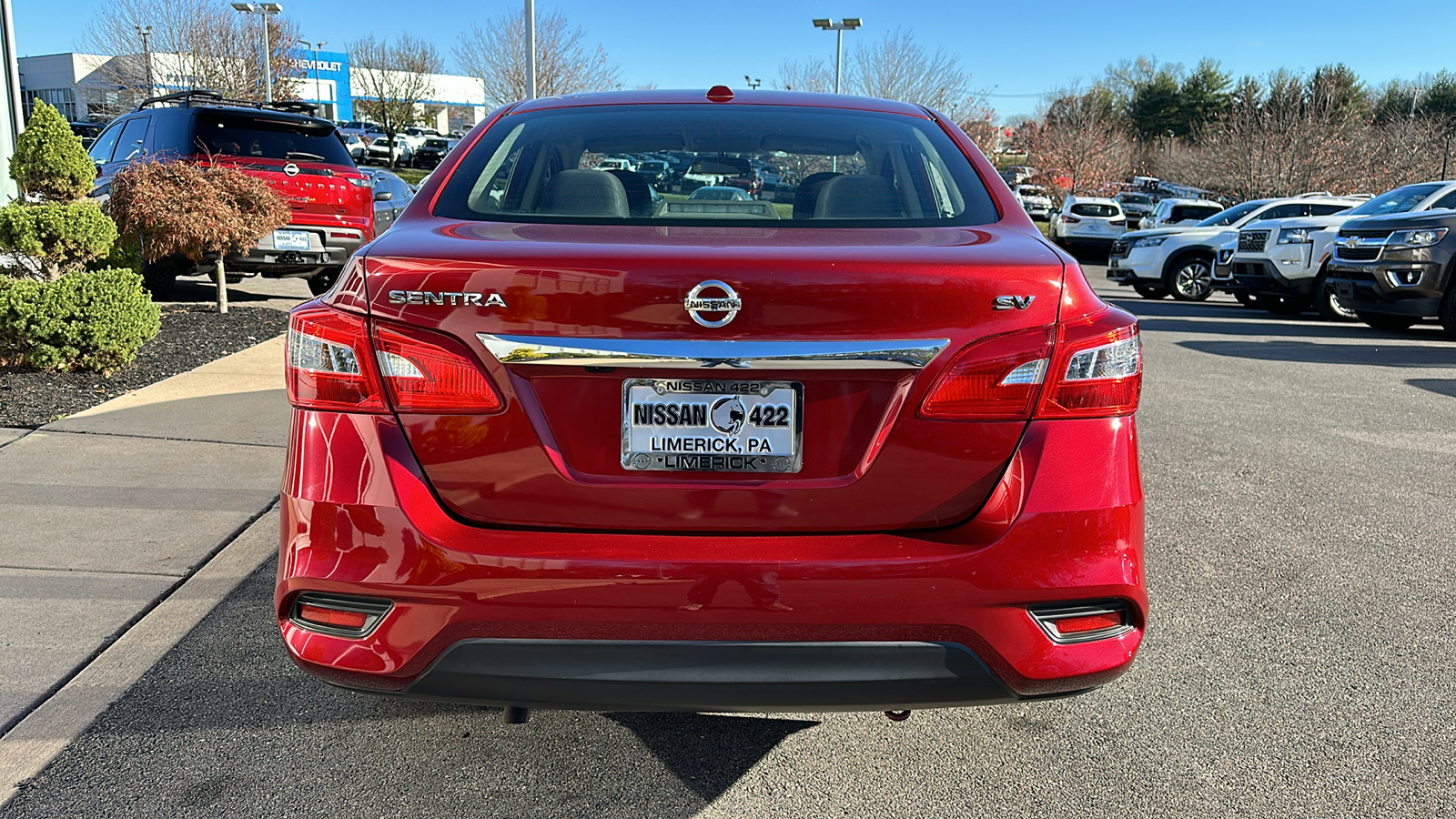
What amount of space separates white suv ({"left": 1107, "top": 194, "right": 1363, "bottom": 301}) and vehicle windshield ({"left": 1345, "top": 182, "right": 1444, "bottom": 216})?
10.0ft

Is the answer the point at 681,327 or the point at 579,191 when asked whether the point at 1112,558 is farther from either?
the point at 579,191

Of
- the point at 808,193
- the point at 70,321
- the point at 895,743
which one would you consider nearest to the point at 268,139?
the point at 70,321

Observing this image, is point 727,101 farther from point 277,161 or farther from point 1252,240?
point 1252,240

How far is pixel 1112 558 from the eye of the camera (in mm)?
2297

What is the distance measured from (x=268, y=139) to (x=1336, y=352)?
10.3 meters

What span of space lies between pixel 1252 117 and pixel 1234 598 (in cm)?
3383

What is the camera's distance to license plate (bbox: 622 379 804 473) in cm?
217

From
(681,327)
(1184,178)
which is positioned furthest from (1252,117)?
(681,327)

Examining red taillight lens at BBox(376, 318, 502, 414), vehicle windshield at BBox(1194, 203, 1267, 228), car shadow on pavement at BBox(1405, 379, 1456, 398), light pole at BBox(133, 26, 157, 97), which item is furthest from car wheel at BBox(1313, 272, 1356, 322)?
light pole at BBox(133, 26, 157, 97)

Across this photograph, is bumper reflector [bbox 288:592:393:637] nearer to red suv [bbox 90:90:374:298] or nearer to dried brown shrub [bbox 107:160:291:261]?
dried brown shrub [bbox 107:160:291:261]

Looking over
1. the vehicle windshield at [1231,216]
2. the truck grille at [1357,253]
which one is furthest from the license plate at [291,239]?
the vehicle windshield at [1231,216]

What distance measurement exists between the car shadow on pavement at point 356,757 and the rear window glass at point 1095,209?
2483 centimetres

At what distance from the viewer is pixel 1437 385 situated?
29.1 feet

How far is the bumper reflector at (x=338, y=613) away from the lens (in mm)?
2248
